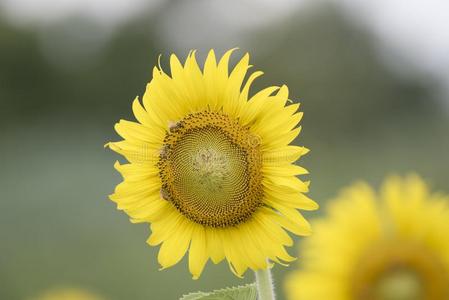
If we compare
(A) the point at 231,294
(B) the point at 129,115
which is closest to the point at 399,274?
(A) the point at 231,294

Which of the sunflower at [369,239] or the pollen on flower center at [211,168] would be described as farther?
the sunflower at [369,239]

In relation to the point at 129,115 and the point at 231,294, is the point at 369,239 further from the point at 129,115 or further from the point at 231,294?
the point at 129,115

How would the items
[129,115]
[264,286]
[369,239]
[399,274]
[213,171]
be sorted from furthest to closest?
[129,115], [399,274], [369,239], [213,171], [264,286]

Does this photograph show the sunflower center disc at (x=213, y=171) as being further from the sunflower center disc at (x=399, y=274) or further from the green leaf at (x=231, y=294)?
the sunflower center disc at (x=399, y=274)

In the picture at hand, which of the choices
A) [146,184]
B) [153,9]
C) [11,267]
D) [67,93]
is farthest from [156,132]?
[153,9]

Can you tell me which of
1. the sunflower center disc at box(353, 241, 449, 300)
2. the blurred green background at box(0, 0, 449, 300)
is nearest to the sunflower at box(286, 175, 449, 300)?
the sunflower center disc at box(353, 241, 449, 300)

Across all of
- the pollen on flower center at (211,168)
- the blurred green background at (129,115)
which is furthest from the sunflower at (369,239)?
the blurred green background at (129,115)
